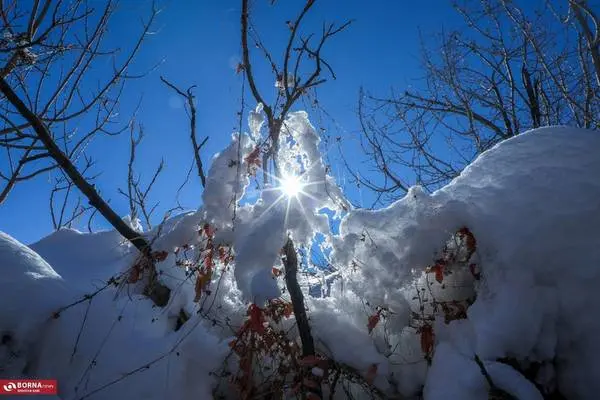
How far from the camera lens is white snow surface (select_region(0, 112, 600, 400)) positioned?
1.64 meters

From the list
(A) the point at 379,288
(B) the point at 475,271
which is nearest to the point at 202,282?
(A) the point at 379,288

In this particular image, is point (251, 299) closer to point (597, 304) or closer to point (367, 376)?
point (367, 376)

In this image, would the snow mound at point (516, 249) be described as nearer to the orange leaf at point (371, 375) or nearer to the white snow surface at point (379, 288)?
the white snow surface at point (379, 288)

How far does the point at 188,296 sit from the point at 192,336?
401 mm

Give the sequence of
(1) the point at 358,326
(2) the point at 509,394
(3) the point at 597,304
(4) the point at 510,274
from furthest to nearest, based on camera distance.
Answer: (1) the point at 358,326 < (4) the point at 510,274 < (3) the point at 597,304 < (2) the point at 509,394

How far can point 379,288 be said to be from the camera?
2.06 metres

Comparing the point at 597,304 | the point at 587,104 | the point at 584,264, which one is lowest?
the point at 597,304

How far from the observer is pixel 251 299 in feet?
5.48

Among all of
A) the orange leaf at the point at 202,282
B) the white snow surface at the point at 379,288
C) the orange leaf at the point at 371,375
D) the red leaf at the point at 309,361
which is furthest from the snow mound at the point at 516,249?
the orange leaf at the point at 202,282

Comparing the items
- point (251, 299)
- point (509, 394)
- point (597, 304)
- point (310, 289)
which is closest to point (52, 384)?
point (251, 299)

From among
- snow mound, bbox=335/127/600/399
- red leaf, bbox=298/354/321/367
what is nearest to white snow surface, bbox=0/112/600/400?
snow mound, bbox=335/127/600/399

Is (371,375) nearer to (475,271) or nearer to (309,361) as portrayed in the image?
(309,361)

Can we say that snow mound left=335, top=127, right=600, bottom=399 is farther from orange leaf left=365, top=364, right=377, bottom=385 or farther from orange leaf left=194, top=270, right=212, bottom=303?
orange leaf left=194, top=270, right=212, bottom=303

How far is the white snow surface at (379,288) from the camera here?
164cm
